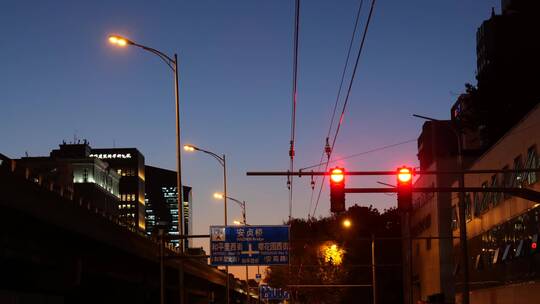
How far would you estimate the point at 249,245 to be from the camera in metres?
44.3

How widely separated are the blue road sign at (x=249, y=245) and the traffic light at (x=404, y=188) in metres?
24.0

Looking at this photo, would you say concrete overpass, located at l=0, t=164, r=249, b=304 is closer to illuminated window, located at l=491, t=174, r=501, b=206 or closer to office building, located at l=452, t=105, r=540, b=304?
office building, located at l=452, t=105, r=540, b=304

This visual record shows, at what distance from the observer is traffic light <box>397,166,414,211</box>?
2053 cm

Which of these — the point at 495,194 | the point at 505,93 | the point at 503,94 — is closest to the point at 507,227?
the point at 495,194

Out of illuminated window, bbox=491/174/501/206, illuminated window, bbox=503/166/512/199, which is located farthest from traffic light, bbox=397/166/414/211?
illuminated window, bbox=491/174/501/206

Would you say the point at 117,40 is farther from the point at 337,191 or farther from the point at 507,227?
the point at 507,227

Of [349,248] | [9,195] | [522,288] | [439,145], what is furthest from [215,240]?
[439,145]

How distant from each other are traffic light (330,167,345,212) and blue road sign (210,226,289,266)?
77.6 feet

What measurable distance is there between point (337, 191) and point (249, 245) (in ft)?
79.4

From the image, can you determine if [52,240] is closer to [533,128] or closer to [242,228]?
[242,228]

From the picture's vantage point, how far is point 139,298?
196ft

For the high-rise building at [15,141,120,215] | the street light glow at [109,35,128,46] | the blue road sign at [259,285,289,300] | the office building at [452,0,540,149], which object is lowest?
the blue road sign at [259,285,289,300]

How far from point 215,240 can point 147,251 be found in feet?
16.1

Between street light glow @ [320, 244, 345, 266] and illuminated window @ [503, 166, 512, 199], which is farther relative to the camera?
street light glow @ [320, 244, 345, 266]
